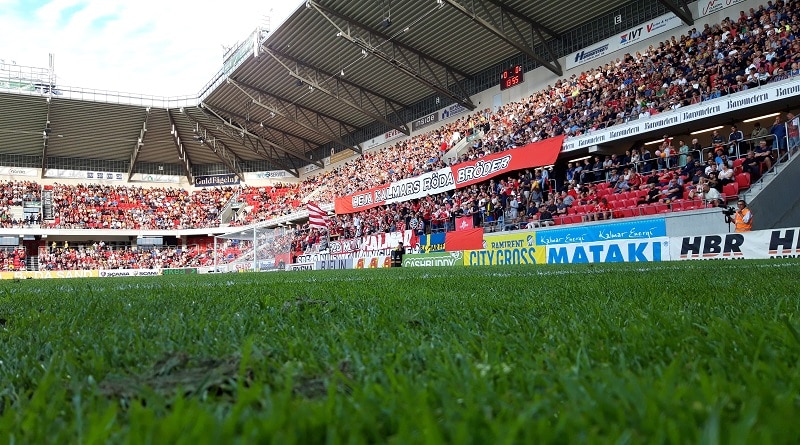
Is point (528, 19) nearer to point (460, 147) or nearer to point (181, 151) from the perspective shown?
point (460, 147)

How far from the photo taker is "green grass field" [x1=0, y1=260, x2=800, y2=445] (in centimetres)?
76

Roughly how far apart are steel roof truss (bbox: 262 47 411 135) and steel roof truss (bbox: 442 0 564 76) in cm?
911

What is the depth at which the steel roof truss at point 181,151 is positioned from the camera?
39956mm

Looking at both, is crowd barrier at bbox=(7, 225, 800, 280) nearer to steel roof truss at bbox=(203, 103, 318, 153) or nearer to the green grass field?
the green grass field

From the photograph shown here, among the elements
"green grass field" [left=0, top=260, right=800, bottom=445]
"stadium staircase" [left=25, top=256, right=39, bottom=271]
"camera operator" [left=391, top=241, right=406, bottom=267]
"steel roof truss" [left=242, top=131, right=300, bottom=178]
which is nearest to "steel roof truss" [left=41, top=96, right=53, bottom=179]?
"stadium staircase" [left=25, top=256, right=39, bottom=271]

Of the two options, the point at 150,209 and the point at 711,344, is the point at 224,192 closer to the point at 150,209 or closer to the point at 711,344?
the point at 150,209

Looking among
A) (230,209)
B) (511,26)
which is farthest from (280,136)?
(511,26)

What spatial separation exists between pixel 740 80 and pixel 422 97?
20.0 meters

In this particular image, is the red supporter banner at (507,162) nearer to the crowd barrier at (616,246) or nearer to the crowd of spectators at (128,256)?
the crowd barrier at (616,246)

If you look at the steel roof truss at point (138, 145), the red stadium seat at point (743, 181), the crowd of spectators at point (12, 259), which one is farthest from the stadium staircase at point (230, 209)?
the red stadium seat at point (743, 181)

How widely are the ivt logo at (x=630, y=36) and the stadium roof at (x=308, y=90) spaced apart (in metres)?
1.34

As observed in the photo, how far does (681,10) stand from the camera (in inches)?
773

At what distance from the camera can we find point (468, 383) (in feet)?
3.63

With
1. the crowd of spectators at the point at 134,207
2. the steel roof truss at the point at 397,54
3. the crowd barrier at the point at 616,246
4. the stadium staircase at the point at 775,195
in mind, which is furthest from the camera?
the crowd of spectators at the point at 134,207
